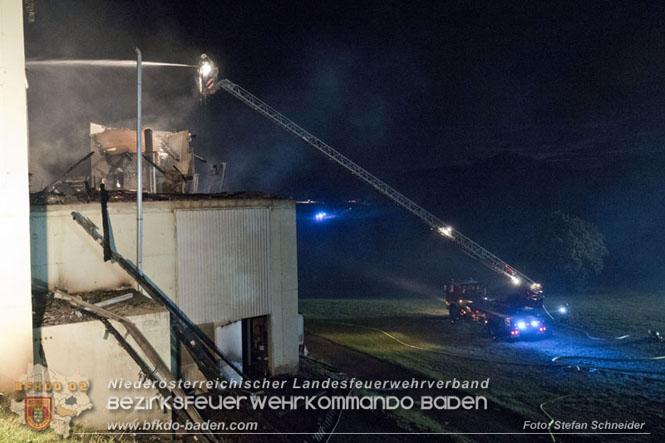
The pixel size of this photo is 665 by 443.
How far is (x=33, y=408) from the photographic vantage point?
238 inches

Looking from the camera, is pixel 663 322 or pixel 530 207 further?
pixel 530 207

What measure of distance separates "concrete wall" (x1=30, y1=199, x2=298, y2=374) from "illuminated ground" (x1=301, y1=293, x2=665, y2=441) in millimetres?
4770

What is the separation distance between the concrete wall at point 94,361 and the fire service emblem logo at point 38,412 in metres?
0.59

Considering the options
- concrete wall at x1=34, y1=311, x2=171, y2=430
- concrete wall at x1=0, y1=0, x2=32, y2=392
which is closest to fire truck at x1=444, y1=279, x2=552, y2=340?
concrete wall at x1=34, y1=311, x2=171, y2=430

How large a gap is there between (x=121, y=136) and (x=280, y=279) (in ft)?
25.9

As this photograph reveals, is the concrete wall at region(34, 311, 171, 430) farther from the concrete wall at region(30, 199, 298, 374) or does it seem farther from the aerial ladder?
the aerial ladder

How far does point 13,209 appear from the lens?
21.3 feet

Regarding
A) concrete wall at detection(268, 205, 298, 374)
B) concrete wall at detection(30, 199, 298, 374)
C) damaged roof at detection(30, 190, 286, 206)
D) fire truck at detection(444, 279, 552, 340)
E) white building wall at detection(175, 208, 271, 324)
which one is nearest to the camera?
concrete wall at detection(30, 199, 298, 374)

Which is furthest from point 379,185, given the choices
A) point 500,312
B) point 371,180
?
point 500,312

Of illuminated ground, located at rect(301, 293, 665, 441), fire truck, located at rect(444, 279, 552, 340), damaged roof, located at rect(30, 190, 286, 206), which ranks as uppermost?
damaged roof, located at rect(30, 190, 286, 206)

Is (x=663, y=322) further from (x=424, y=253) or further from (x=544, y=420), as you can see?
(x=424, y=253)

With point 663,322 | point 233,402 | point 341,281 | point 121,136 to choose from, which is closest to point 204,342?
point 233,402

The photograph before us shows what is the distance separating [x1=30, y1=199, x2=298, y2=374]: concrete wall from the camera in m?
9.27

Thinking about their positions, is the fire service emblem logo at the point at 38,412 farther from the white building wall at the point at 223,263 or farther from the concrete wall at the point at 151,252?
the white building wall at the point at 223,263
